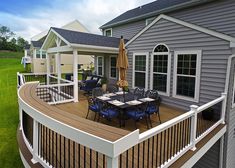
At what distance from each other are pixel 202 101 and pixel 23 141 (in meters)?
5.75

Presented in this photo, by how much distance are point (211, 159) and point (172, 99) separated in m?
2.54

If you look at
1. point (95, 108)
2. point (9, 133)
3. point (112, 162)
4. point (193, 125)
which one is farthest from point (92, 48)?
point (112, 162)

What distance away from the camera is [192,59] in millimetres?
6457

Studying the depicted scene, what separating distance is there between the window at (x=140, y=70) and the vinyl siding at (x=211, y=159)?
367 cm

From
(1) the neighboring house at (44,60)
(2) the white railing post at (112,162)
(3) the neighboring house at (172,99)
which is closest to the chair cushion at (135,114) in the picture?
(3) the neighboring house at (172,99)

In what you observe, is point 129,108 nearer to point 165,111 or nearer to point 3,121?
point 165,111

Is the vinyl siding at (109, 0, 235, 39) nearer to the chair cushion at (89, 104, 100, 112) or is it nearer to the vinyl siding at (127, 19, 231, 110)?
the vinyl siding at (127, 19, 231, 110)

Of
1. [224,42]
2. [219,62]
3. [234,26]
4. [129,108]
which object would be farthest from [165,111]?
[234,26]

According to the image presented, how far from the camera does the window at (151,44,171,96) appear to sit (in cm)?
731

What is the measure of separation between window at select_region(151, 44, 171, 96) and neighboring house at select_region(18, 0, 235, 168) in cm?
4

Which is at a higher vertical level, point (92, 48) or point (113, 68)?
point (92, 48)

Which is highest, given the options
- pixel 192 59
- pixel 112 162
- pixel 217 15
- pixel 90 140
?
pixel 217 15

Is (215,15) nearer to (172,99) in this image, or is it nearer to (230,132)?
(172,99)

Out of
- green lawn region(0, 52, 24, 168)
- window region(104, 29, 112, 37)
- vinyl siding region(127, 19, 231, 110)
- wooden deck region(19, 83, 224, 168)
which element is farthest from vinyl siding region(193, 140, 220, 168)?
window region(104, 29, 112, 37)
